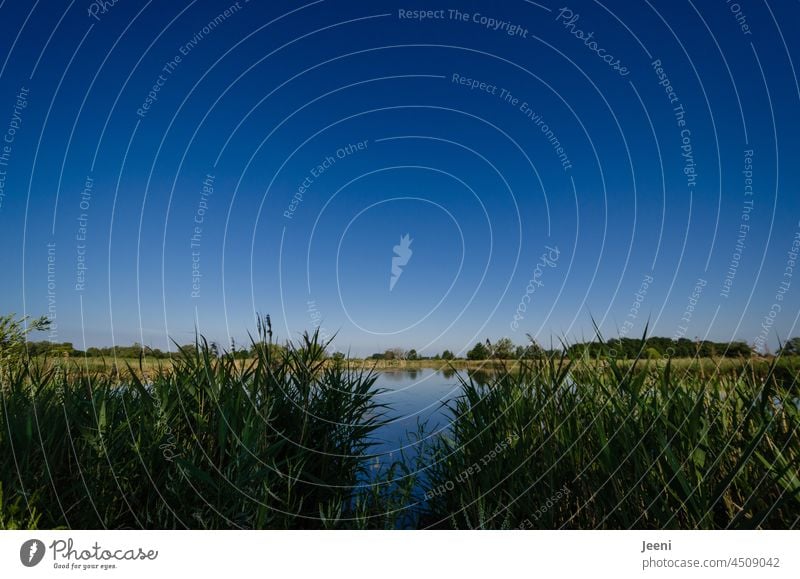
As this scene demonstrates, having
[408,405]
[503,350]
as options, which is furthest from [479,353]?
[408,405]

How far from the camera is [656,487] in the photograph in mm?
3193

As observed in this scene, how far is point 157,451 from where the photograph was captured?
11.6 feet

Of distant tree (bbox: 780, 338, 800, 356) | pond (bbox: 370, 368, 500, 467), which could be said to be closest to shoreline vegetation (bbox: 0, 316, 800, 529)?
distant tree (bbox: 780, 338, 800, 356)

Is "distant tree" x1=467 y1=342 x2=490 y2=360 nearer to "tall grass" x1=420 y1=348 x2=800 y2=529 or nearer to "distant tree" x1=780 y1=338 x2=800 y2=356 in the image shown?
"tall grass" x1=420 y1=348 x2=800 y2=529

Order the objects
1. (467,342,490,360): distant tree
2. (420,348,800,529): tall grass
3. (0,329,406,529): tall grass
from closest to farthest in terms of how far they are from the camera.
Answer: (420,348,800,529): tall grass < (0,329,406,529): tall grass < (467,342,490,360): distant tree

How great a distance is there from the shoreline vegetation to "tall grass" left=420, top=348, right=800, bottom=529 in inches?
0.6

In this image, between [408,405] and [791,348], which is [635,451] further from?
[408,405]

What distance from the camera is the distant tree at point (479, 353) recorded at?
490 cm

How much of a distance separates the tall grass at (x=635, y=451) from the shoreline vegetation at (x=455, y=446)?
1cm

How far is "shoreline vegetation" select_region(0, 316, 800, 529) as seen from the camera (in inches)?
122
